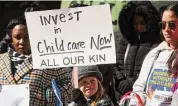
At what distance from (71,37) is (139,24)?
878 mm

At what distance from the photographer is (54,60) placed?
161 inches

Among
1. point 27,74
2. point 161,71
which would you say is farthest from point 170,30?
point 27,74

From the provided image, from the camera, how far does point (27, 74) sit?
14.3ft

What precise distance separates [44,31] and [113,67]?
744 mm

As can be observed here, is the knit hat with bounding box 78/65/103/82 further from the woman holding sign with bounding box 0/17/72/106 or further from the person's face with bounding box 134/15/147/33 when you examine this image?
the person's face with bounding box 134/15/147/33

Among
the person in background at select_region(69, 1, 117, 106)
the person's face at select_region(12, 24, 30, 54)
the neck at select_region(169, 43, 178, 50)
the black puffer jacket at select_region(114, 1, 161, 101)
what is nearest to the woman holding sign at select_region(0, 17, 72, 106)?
the person's face at select_region(12, 24, 30, 54)

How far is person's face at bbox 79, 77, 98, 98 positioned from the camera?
4.15 m

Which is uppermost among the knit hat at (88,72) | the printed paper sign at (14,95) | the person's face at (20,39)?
the person's face at (20,39)

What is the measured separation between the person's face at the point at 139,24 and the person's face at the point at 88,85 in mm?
747

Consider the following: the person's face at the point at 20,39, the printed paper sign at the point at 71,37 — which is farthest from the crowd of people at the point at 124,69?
the printed paper sign at the point at 71,37

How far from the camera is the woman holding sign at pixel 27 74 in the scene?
169 inches

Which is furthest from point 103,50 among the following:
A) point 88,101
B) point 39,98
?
point 39,98

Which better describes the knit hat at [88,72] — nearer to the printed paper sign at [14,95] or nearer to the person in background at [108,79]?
the person in background at [108,79]

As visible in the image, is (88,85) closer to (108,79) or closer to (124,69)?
(108,79)
